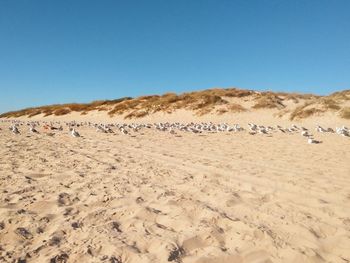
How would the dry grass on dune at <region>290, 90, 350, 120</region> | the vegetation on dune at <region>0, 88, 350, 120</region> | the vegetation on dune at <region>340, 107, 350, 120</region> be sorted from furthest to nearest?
the vegetation on dune at <region>0, 88, 350, 120</region>, the dry grass on dune at <region>290, 90, 350, 120</region>, the vegetation on dune at <region>340, 107, 350, 120</region>

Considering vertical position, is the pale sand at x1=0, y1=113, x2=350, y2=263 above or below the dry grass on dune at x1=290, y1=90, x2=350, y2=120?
below

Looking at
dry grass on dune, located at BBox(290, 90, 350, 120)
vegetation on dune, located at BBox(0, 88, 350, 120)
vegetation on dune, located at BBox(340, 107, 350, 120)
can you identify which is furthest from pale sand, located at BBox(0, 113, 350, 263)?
vegetation on dune, located at BBox(0, 88, 350, 120)

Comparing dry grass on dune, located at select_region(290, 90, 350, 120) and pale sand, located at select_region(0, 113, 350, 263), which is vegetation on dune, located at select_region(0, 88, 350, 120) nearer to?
dry grass on dune, located at select_region(290, 90, 350, 120)

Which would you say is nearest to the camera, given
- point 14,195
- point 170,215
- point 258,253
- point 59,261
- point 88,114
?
point 59,261

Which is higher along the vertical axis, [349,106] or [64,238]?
[349,106]

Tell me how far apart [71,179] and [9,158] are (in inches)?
116

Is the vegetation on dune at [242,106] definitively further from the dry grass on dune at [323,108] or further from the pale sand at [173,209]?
the pale sand at [173,209]

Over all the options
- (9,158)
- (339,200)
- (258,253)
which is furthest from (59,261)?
(9,158)

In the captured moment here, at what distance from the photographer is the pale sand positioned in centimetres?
353

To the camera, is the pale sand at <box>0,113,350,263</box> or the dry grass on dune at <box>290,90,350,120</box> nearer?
the pale sand at <box>0,113,350,263</box>

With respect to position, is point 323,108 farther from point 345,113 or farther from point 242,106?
point 242,106

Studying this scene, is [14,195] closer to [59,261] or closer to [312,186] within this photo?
[59,261]

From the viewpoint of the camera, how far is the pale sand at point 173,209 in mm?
3533

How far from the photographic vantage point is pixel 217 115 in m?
27.5
